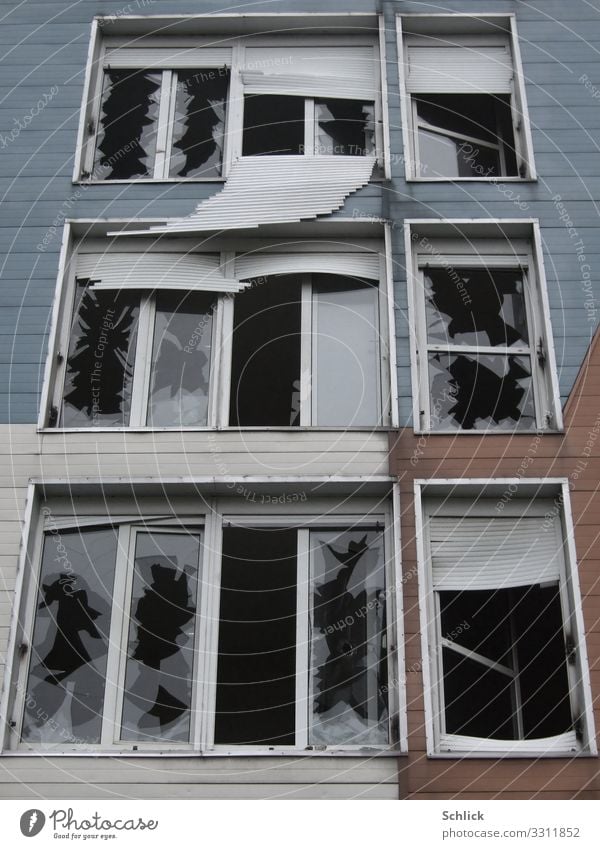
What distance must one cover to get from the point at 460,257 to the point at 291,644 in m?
5.38

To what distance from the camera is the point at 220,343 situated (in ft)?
41.8

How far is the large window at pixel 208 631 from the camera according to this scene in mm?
10906

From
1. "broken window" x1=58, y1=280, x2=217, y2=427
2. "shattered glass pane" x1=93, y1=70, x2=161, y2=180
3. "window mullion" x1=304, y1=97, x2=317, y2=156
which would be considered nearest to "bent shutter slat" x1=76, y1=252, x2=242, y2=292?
"broken window" x1=58, y1=280, x2=217, y2=427

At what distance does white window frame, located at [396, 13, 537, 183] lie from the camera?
44.8ft

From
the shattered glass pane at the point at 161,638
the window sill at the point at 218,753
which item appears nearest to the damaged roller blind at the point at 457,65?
the shattered glass pane at the point at 161,638

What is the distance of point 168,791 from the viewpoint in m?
10.4

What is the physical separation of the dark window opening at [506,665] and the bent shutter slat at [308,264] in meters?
4.22

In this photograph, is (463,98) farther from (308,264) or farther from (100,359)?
(100,359)

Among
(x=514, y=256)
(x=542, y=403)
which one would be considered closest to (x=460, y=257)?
(x=514, y=256)

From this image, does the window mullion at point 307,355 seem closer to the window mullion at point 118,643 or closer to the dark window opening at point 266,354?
the dark window opening at point 266,354

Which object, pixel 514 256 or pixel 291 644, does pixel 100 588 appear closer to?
pixel 291 644

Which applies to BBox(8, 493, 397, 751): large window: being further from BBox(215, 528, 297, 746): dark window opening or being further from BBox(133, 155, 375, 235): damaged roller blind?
BBox(133, 155, 375, 235): damaged roller blind

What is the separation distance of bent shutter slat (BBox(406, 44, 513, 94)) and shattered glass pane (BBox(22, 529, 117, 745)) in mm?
7643

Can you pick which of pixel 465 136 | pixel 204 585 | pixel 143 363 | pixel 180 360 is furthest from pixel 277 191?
pixel 204 585
